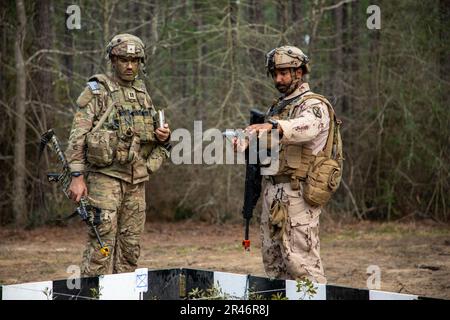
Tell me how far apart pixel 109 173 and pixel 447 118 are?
26.9 ft

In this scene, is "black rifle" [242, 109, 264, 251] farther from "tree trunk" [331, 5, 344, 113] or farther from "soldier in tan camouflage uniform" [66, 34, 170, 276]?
"tree trunk" [331, 5, 344, 113]

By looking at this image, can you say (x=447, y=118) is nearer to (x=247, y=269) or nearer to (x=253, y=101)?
(x=253, y=101)

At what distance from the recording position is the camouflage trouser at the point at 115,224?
19.0 ft

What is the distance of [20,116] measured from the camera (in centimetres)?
1167

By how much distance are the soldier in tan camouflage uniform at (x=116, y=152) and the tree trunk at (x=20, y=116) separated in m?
6.03

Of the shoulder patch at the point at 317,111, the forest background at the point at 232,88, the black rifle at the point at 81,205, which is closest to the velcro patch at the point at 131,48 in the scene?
the black rifle at the point at 81,205

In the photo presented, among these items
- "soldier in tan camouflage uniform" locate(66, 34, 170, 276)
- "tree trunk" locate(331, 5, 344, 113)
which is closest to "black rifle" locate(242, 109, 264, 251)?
"soldier in tan camouflage uniform" locate(66, 34, 170, 276)

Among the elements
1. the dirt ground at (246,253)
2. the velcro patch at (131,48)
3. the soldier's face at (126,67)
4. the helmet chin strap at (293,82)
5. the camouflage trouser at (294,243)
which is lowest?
the dirt ground at (246,253)

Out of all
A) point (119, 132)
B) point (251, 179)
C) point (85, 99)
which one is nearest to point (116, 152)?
point (119, 132)

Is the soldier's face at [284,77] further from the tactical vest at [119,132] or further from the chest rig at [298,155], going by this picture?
the tactical vest at [119,132]

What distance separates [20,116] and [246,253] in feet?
14.2

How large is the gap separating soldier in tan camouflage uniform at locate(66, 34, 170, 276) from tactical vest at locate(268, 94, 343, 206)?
3.55ft
